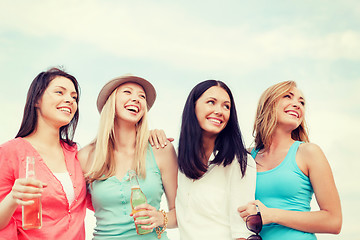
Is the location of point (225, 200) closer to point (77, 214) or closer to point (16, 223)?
point (77, 214)

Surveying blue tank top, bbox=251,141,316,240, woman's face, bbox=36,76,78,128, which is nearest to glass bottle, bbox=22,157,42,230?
woman's face, bbox=36,76,78,128

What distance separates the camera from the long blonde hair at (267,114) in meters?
4.75

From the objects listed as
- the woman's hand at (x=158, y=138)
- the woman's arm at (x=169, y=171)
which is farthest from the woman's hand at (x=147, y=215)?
the woman's hand at (x=158, y=138)

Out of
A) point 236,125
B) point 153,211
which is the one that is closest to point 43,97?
point 153,211

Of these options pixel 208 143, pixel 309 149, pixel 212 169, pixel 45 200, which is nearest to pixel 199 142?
pixel 208 143

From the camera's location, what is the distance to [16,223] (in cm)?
413

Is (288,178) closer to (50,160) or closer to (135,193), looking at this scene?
(135,193)

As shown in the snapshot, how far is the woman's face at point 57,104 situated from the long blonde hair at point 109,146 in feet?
1.27

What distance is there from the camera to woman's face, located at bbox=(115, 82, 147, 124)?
4.69 meters

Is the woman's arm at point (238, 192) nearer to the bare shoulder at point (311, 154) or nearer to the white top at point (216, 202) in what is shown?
the white top at point (216, 202)

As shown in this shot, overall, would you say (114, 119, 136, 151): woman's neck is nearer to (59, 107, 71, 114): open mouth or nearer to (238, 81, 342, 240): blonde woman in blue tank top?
(59, 107, 71, 114): open mouth

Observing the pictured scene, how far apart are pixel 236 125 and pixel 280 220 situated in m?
1.05

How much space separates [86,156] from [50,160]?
497 millimetres

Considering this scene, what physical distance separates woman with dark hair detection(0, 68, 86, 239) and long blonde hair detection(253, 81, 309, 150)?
2.04m
